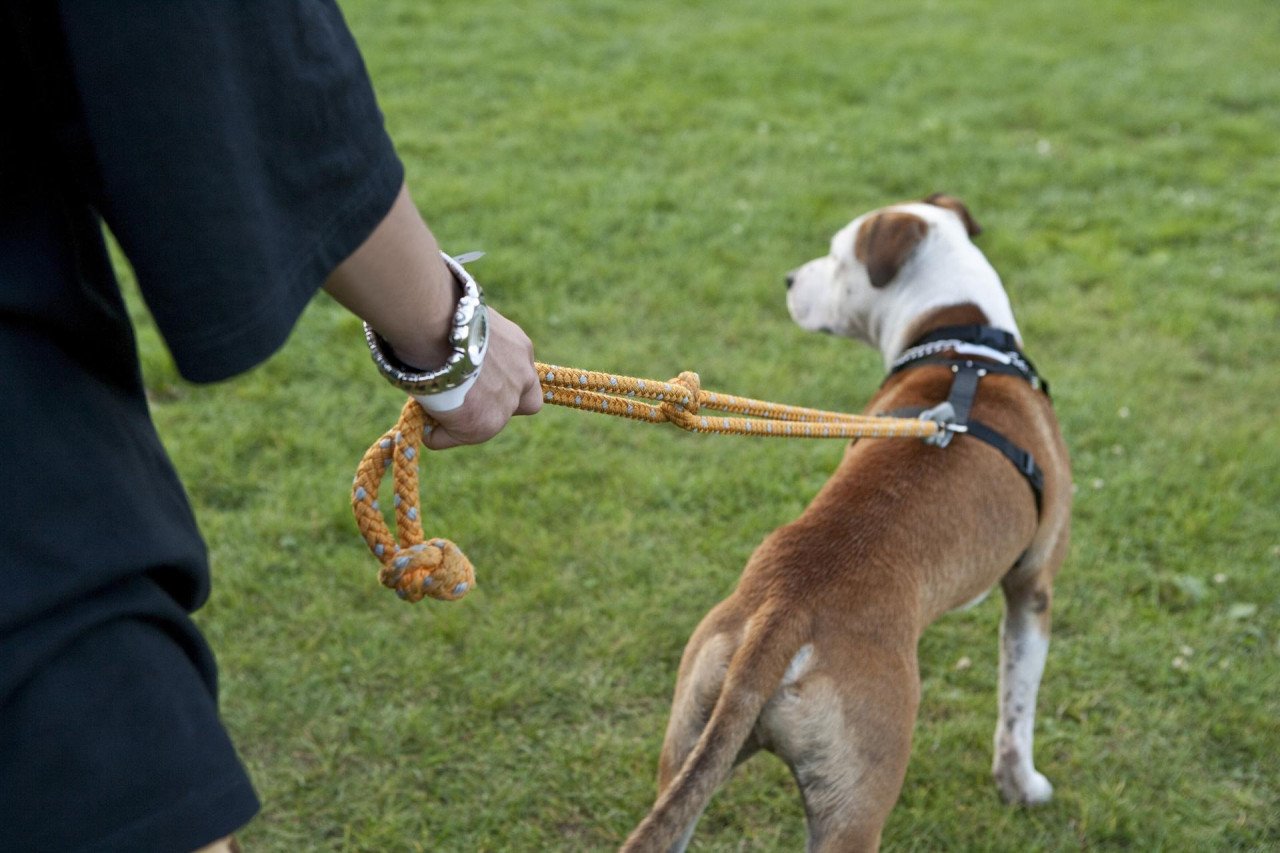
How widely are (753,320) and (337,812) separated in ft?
10.5

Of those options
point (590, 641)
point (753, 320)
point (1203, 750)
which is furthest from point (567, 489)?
point (1203, 750)

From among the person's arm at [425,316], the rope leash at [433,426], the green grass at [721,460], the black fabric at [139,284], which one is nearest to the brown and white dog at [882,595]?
the rope leash at [433,426]

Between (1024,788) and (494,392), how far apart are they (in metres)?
2.54

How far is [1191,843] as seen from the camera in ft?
10.7

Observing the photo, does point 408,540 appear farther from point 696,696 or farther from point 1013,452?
point 1013,452

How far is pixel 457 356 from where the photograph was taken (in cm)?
142

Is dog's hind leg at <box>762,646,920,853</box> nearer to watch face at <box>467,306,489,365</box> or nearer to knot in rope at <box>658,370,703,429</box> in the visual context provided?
knot in rope at <box>658,370,703,429</box>

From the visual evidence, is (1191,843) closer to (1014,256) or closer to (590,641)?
(590,641)

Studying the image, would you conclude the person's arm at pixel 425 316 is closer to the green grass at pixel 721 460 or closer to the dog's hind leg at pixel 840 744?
the dog's hind leg at pixel 840 744

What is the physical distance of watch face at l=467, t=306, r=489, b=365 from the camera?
1.43m

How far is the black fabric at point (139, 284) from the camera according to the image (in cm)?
105

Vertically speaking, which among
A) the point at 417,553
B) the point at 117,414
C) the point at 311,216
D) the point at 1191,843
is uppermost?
the point at 311,216

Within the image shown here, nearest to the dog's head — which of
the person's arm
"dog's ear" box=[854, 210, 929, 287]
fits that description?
"dog's ear" box=[854, 210, 929, 287]

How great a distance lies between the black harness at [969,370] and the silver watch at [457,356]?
185 centimetres
